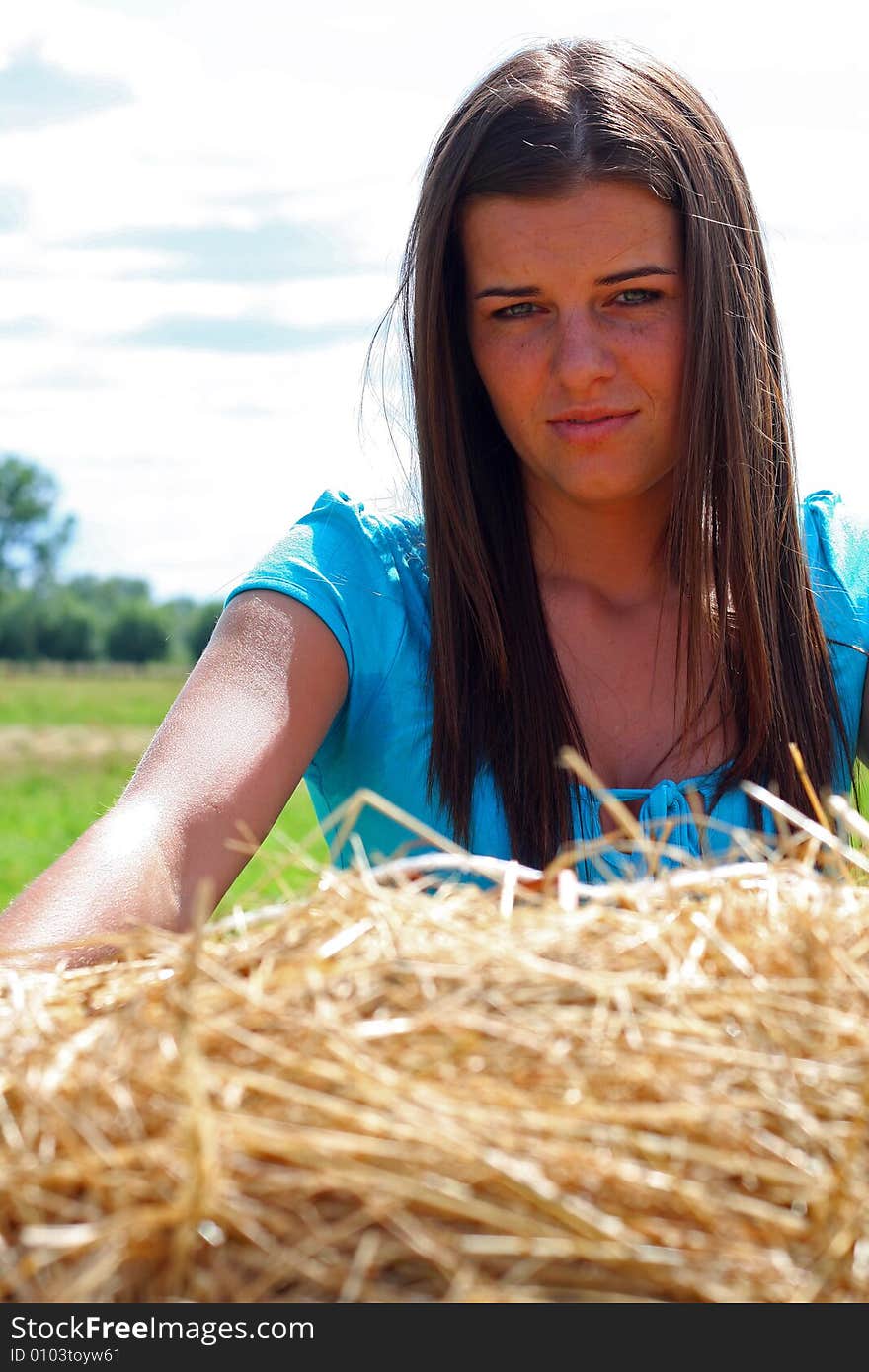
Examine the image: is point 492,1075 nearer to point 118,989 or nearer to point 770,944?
point 770,944

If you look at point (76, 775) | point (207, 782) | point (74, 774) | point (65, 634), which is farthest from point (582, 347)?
point (65, 634)

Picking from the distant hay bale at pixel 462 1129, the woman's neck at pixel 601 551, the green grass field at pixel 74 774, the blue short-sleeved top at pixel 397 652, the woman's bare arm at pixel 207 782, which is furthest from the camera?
the green grass field at pixel 74 774

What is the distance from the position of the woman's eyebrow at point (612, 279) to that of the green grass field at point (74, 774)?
0.73 metres

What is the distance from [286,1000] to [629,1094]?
0.62 feet

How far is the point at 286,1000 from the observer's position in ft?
2.45

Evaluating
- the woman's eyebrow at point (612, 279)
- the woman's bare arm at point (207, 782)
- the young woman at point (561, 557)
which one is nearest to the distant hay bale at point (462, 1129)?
the woman's bare arm at point (207, 782)

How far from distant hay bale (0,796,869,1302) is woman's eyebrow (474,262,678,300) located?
1099mm

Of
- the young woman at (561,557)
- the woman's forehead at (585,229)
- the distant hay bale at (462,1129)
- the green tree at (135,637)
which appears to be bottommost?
the green tree at (135,637)

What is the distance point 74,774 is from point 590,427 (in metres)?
14.5

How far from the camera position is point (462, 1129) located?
2.12 feet

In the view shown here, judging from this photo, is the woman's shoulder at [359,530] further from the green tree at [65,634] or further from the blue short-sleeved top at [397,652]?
the green tree at [65,634]

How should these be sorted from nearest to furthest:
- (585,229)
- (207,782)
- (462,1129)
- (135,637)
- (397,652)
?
(462,1129) → (207,782) → (585,229) → (397,652) → (135,637)

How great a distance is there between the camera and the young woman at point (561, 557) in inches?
67.5

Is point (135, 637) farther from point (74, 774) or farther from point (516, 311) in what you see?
point (516, 311)
